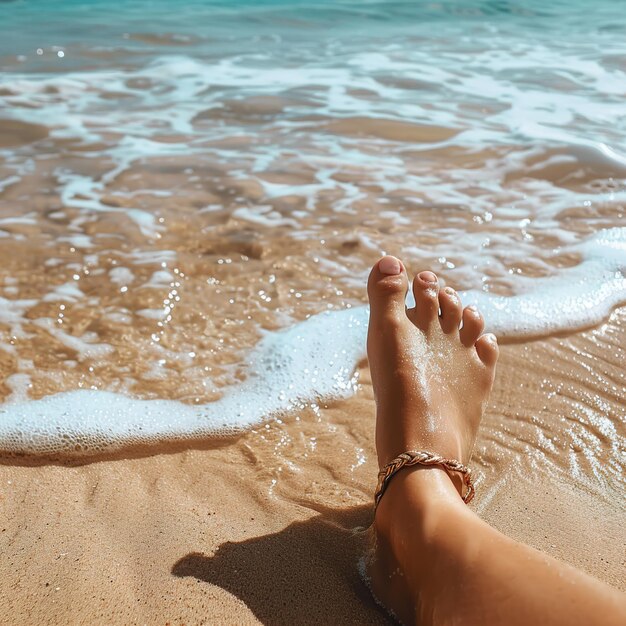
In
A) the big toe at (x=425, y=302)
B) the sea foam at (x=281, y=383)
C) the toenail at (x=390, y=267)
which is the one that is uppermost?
the toenail at (x=390, y=267)

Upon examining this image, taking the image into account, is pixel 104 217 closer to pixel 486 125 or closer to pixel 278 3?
pixel 486 125

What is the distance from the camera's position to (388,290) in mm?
2055

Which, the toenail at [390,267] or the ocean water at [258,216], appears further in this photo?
the ocean water at [258,216]

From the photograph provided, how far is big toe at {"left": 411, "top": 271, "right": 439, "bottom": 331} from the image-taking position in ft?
6.78

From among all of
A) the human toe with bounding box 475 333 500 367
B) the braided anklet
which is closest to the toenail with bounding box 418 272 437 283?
the human toe with bounding box 475 333 500 367

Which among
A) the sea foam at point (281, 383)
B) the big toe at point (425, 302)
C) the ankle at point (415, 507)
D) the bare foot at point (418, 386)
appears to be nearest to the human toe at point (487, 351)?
the bare foot at point (418, 386)

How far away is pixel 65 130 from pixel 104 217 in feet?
5.33

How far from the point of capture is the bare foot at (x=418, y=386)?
1509 mm

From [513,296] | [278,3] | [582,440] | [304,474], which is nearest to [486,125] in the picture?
[513,296]

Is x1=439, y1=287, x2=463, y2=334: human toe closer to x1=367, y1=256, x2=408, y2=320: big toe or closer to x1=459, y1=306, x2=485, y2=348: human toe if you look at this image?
x1=459, y1=306, x2=485, y2=348: human toe

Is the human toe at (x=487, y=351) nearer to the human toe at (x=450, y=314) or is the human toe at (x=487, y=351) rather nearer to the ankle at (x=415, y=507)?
the human toe at (x=450, y=314)

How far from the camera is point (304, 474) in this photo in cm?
186

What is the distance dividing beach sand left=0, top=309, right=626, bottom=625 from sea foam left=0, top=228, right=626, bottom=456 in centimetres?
6

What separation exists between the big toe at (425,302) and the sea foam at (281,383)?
12.4 inches
